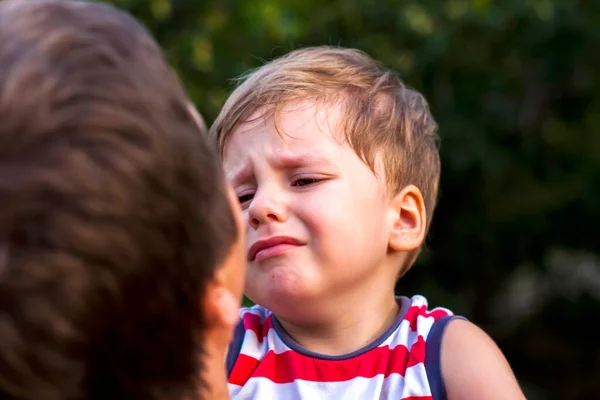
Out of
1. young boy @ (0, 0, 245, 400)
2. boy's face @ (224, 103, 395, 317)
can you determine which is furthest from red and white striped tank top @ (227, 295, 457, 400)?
young boy @ (0, 0, 245, 400)

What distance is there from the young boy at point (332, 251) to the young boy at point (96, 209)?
30.5 inches

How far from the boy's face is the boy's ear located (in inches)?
2.1

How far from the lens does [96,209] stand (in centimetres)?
118

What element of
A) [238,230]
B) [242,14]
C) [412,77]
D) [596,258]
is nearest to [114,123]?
A: [238,230]

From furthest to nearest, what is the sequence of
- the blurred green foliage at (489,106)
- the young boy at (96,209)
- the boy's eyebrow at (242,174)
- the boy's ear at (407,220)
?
the blurred green foliage at (489,106), the boy's ear at (407,220), the boy's eyebrow at (242,174), the young boy at (96,209)

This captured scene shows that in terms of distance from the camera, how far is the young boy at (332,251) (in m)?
2.11

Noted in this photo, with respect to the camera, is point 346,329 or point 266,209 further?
point 346,329

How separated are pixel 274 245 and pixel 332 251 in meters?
0.14

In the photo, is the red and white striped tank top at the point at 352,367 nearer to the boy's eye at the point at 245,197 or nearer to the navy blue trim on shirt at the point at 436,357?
the navy blue trim on shirt at the point at 436,357

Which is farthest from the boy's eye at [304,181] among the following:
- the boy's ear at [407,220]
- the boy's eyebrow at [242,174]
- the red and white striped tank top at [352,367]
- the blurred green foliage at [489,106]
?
the blurred green foliage at [489,106]

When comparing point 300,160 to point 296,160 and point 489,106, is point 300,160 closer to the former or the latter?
point 296,160

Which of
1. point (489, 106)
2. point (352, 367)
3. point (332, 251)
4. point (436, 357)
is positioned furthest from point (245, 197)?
point (489, 106)

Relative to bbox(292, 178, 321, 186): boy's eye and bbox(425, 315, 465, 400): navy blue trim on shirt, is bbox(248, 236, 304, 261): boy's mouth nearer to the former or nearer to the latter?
bbox(292, 178, 321, 186): boy's eye

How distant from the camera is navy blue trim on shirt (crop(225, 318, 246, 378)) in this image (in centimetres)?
226
